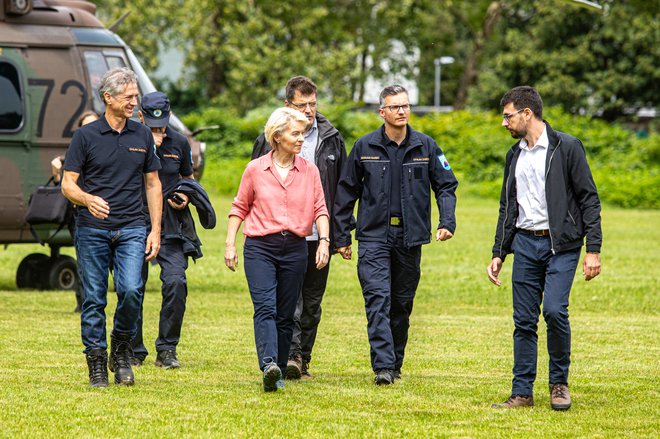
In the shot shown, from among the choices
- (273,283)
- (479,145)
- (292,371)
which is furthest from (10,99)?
(479,145)

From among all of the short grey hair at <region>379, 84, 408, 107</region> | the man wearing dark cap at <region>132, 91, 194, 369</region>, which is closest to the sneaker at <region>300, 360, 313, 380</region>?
the man wearing dark cap at <region>132, 91, 194, 369</region>

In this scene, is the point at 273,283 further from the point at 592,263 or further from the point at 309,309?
the point at 592,263

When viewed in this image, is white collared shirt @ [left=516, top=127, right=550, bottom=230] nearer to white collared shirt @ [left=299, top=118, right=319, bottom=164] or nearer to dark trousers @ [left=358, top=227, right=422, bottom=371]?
dark trousers @ [left=358, top=227, right=422, bottom=371]

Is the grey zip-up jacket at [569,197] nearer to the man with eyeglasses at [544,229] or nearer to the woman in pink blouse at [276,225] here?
the man with eyeglasses at [544,229]

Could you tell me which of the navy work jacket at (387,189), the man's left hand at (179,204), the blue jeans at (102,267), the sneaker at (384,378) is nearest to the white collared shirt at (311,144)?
the navy work jacket at (387,189)

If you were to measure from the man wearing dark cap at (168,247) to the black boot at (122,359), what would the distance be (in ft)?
3.64

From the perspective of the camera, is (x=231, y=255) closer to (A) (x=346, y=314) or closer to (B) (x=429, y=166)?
(B) (x=429, y=166)

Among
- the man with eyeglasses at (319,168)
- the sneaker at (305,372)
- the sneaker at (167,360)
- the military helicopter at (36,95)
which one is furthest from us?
the military helicopter at (36,95)

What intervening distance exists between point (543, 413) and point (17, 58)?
976 centimetres

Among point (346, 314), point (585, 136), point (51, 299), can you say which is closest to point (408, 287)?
point (346, 314)

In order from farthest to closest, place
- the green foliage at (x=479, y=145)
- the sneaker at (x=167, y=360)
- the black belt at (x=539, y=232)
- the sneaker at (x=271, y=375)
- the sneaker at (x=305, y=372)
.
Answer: the green foliage at (x=479, y=145)
the sneaker at (x=167, y=360)
the sneaker at (x=305, y=372)
the sneaker at (x=271, y=375)
the black belt at (x=539, y=232)

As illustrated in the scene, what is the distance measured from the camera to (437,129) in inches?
1724

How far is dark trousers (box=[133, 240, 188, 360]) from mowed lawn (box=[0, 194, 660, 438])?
215 mm

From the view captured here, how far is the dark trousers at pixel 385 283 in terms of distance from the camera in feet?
30.0
